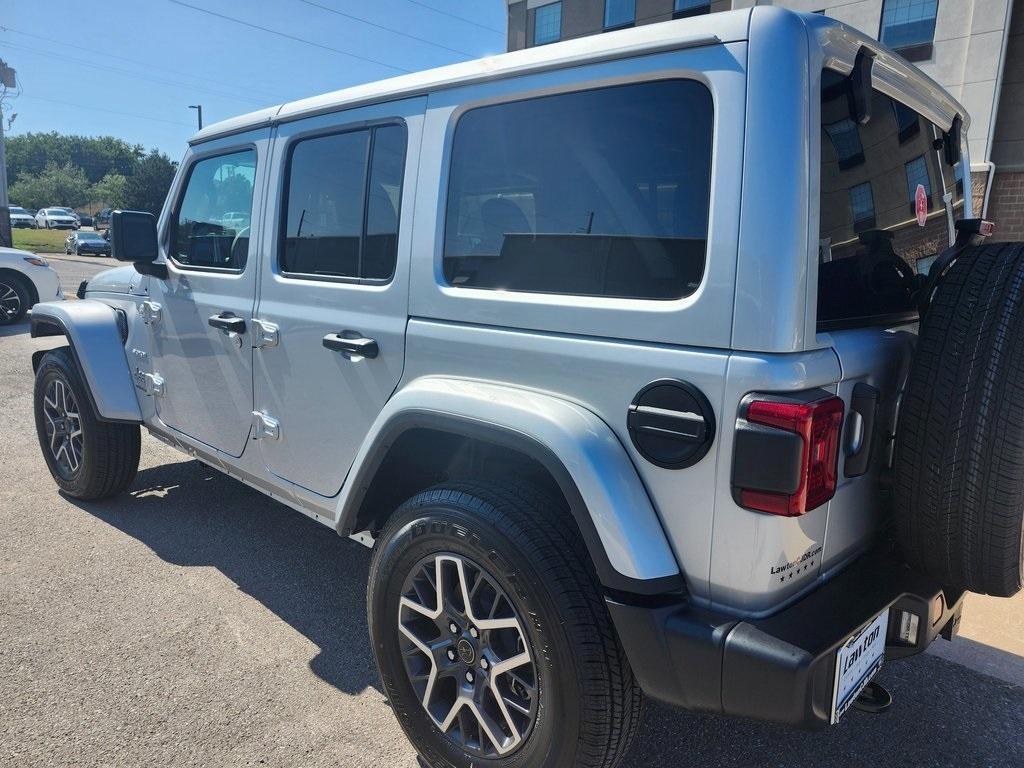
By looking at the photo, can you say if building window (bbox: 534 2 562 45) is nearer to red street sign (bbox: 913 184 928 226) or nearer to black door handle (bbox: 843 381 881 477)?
red street sign (bbox: 913 184 928 226)

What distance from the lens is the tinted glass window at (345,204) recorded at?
2.44 meters

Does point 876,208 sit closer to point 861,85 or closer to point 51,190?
point 861,85

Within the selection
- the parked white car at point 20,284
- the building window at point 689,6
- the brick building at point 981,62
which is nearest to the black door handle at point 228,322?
the parked white car at point 20,284

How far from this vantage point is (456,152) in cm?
224

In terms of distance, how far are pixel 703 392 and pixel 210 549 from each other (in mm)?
3057

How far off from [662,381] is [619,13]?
19970 mm

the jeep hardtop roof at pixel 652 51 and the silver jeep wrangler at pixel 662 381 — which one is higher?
the jeep hardtop roof at pixel 652 51

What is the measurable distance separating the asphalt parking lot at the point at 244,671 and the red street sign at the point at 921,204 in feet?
5.67

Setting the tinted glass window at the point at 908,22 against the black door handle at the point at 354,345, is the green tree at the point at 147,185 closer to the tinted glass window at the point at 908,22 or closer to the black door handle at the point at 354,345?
the tinted glass window at the point at 908,22

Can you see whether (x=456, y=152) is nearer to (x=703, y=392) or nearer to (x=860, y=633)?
(x=703, y=392)

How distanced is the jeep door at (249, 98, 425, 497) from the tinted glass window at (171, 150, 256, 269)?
0.26 meters

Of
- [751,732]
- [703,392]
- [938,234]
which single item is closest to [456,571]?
[703,392]

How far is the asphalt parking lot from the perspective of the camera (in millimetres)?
2348

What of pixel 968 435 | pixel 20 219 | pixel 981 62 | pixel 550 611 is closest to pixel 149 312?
pixel 550 611
